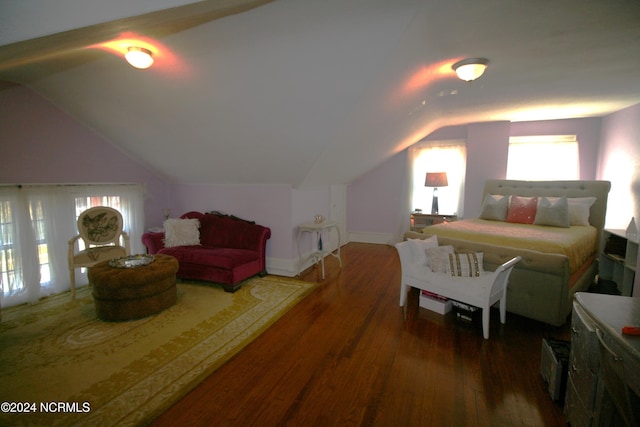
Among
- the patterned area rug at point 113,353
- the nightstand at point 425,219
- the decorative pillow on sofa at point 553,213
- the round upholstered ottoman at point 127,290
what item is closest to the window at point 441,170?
the nightstand at point 425,219

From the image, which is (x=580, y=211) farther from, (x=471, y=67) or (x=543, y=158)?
(x=471, y=67)

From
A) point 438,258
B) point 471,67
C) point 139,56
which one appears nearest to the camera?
point 139,56

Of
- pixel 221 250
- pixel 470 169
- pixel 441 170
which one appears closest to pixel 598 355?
pixel 221 250

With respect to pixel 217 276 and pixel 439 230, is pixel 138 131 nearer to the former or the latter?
pixel 217 276

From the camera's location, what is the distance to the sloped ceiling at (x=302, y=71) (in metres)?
1.77

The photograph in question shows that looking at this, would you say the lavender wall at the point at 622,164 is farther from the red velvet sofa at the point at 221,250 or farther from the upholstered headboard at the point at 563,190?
the red velvet sofa at the point at 221,250

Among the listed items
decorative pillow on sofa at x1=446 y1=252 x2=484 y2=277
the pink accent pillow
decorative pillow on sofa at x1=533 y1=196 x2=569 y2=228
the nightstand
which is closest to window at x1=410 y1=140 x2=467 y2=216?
the nightstand

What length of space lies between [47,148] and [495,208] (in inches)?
227

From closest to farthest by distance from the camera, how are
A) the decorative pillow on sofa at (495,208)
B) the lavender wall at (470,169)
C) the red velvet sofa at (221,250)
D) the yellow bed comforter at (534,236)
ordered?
the yellow bed comforter at (534,236) → the red velvet sofa at (221,250) → the decorative pillow on sofa at (495,208) → the lavender wall at (470,169)

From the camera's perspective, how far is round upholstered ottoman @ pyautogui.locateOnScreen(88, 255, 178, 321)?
2.64 meters

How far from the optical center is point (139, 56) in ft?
7.05

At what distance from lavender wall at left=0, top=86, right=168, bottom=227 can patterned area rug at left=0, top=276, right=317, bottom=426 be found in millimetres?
1421

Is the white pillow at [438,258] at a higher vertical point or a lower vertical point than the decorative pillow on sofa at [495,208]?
lower

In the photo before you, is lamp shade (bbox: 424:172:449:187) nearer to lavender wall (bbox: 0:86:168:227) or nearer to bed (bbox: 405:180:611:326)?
bed (bbox: 405:180:611:326)
